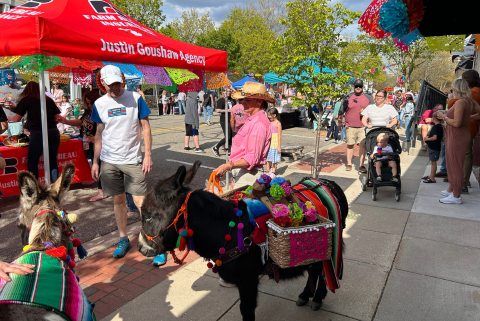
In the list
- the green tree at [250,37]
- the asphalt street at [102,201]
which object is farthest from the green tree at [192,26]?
the asphalt street at [102,201]

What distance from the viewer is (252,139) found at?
3393 mm

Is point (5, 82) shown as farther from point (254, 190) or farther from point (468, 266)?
point (468, 266)

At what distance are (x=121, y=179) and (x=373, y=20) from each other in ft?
10.6

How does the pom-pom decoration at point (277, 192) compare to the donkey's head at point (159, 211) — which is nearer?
the donkey's head at point (159, 211)

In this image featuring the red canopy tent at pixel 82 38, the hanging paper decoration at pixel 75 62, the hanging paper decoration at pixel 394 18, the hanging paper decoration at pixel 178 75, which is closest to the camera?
the hanging paper decoration at pixel 394 18

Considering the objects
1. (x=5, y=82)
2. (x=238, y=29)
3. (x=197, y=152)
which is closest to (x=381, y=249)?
(x=197, y=152)

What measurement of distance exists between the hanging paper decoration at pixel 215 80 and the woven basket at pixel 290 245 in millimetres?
4674

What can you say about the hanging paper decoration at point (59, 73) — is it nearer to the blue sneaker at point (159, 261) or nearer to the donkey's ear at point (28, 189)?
the blue sneaker at point (159, 261)

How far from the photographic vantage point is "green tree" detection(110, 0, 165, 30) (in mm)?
25591

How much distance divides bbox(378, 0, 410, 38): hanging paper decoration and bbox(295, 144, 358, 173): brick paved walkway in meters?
6.51

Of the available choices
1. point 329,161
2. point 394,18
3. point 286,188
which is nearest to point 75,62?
point 286,188

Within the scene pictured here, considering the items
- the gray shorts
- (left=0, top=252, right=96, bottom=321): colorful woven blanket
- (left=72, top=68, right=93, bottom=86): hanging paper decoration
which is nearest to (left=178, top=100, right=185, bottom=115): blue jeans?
(left=72, top=68, right=93, bottom=86): hanging paper decoration

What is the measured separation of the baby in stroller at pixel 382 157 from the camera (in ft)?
21.1

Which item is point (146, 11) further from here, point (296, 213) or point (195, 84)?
point (296, 213)
